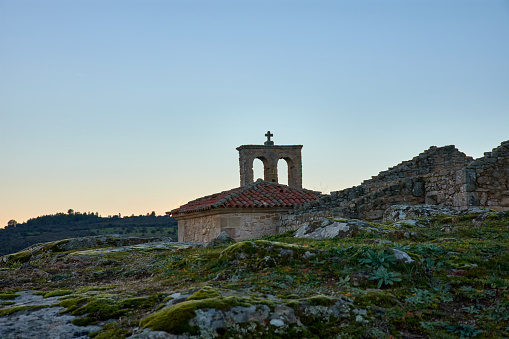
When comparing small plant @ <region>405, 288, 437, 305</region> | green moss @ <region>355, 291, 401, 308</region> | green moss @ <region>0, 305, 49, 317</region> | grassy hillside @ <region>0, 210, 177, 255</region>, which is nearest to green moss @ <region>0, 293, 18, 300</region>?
green moss @ <region>0, 305, 49, 317</region>

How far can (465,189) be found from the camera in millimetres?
10820

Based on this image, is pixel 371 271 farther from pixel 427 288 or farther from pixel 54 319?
pixel 54 319

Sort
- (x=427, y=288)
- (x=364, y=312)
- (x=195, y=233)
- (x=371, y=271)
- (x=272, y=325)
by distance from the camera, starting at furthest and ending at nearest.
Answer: (x=195, y=233) < (x=371, y=271) < (x=427, y=288) < (x=364, y=312) < (x=272, y=325)

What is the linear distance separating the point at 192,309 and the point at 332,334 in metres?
1.19

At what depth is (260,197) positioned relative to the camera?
687 inches

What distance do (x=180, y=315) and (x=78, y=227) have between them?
52.7 metres

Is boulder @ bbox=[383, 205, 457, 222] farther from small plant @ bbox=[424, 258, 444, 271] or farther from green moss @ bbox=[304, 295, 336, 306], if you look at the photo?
green moss @ bbox=[304, 295, 336, 306]

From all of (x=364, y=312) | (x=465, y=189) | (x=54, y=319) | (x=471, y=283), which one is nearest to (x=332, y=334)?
(x=364, y=312)

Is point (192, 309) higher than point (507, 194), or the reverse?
point (507, 194)

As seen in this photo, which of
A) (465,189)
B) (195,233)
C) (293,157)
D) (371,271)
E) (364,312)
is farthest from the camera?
(293,157)

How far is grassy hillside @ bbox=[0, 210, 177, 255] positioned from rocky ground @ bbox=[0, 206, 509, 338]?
36.7m

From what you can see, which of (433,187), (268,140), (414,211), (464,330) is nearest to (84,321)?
(464,330)

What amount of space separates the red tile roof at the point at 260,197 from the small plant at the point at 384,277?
11178 millimetres

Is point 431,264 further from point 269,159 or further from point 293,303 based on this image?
point 269,159
